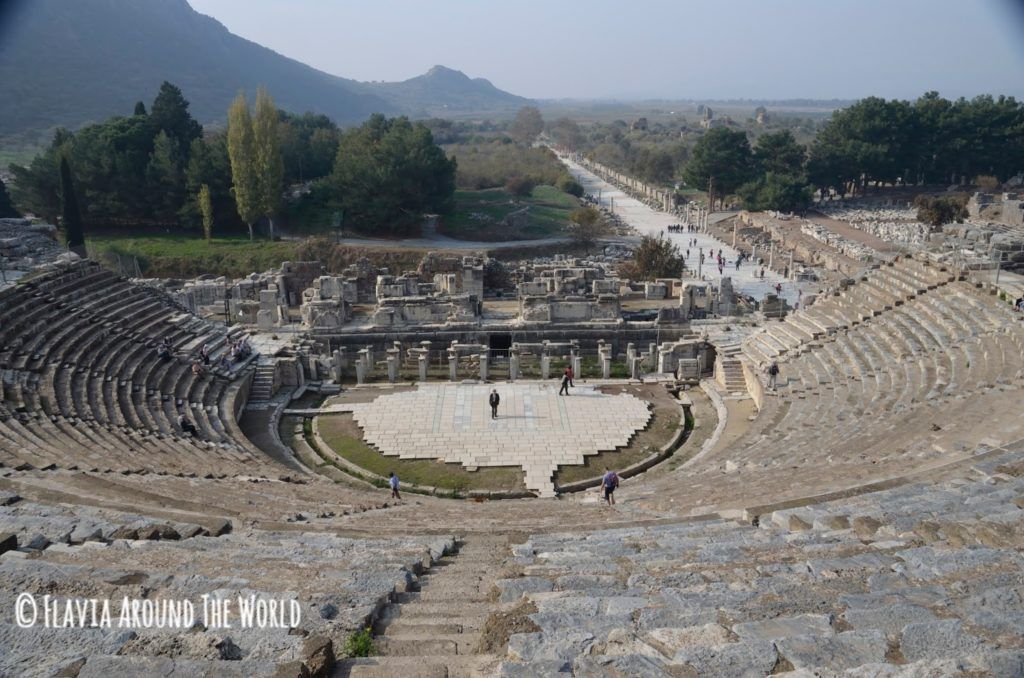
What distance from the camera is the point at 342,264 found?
42688 millimetres

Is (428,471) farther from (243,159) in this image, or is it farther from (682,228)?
(682,228)

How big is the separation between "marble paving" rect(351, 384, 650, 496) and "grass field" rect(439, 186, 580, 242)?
27.6 m

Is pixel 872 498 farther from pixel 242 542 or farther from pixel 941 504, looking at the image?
pixel 242 542

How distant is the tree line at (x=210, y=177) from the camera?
44.2 m

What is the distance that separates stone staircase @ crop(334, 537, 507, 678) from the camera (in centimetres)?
493

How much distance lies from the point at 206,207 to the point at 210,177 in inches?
94.3

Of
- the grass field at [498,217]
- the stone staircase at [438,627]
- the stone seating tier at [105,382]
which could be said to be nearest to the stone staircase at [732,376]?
the stone seating tier at [105,382]

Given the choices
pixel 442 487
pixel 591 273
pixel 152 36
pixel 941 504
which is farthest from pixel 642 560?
pixel 152 36

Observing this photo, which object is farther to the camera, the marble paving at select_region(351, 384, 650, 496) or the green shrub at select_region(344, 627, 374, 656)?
the marble paving at select_region(351, 384, 650, 496)

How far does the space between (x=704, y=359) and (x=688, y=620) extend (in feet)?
65.8

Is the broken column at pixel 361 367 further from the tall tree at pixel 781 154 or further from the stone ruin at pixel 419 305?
the tall tree at pixel 781 154

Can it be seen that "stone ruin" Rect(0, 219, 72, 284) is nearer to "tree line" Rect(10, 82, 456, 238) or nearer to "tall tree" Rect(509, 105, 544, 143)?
"tree line" Rect(10, 82, 456, 238)

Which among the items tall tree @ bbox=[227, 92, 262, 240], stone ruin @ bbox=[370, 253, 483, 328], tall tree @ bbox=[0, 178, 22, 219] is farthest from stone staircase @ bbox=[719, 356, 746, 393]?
tall tree @ bbox=[0, 178, 22, 219]

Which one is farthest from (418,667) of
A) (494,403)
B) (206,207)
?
(206,207)
